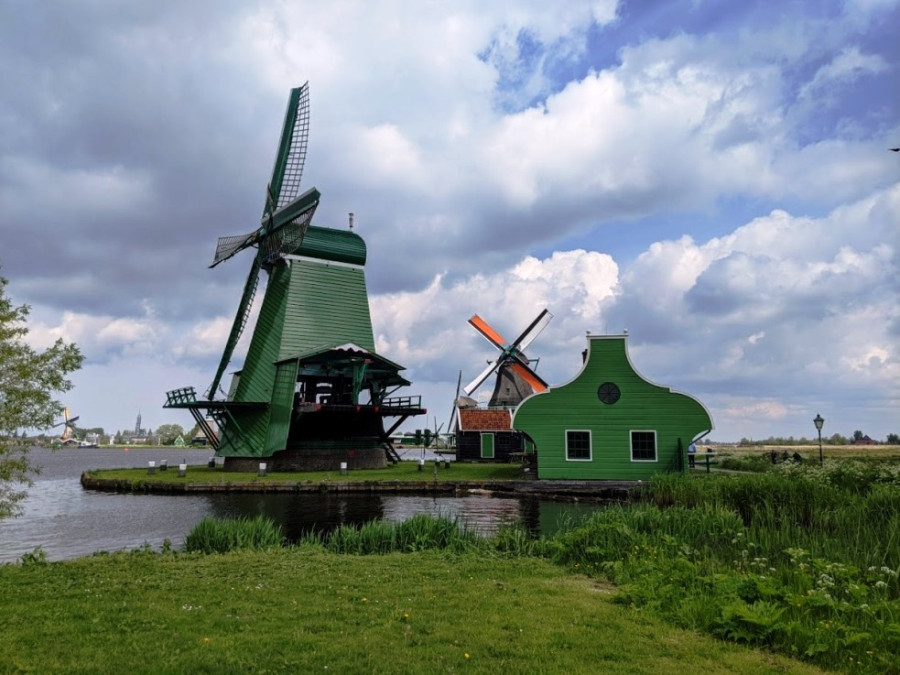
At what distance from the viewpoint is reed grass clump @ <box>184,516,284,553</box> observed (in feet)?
35.1

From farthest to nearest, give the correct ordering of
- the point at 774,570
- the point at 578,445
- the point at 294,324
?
the point at 294,324 → the point at 578,445 → the point at 774,570

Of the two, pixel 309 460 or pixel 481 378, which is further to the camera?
pixel 481 378

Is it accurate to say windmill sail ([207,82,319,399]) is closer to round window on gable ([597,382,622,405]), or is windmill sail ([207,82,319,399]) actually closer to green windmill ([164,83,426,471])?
green windmill ([164,83,426,471])

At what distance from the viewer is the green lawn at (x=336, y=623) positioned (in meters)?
5.14

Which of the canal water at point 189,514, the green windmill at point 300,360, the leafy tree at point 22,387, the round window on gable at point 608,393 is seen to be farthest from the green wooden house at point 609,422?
the leafy tree at point 22,387

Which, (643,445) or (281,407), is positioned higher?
(281,407)

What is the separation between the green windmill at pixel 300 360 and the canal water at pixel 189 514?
7.86 meters

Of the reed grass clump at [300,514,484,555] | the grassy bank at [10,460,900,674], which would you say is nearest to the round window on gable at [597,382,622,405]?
the grassy bank at [10,460,900,674]

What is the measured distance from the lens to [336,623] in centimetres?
620

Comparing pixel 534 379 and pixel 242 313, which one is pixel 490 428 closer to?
pixel 534 379

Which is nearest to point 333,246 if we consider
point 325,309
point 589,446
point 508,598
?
point 325,309

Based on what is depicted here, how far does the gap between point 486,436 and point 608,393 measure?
22.0 meters

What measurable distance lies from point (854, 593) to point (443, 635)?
4210 millimetres

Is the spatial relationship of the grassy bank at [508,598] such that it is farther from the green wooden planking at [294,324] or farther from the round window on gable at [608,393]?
the green wooden planking at [294,324]
